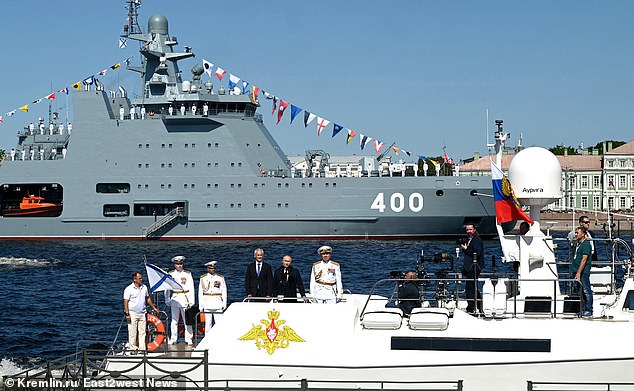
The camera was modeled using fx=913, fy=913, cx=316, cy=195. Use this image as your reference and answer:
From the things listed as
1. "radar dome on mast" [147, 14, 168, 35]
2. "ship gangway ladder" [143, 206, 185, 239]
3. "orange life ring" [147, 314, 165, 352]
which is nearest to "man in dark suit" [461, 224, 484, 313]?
"orange life ring" [147, 314, 165, 352]

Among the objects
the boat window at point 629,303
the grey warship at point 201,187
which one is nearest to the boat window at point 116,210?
the grey warship at point 201,187

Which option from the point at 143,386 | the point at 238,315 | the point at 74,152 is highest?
the point at 74,152

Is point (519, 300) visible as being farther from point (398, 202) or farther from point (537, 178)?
point (398, 202)

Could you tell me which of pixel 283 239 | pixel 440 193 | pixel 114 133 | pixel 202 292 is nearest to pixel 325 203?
pixel 283 239

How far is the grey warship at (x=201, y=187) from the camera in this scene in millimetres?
50938

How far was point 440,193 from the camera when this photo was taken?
5044 centimetres

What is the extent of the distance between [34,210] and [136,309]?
4490 cm

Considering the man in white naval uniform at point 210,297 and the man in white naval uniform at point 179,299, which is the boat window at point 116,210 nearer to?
the man in white naval uniform at point 179,299

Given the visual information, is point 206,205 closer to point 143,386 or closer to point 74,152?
point 74,152

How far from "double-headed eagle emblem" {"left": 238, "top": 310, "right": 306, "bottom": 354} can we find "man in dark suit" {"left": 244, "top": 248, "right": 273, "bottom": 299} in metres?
1.27

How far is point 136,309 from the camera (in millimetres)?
12781

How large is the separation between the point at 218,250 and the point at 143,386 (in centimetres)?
3527

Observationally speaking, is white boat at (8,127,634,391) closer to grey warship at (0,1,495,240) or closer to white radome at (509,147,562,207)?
white radome at (509,147,562,207)

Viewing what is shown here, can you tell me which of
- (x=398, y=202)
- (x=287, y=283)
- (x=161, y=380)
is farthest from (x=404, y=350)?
(x=398, y=202)
